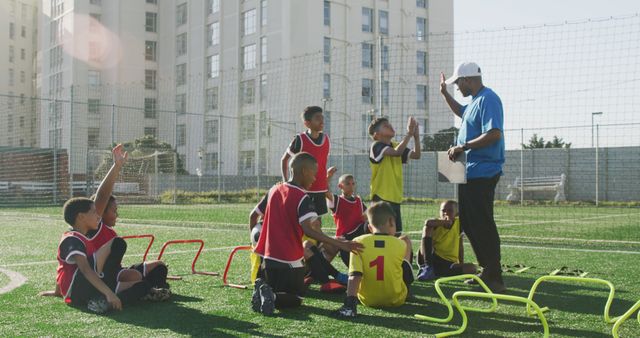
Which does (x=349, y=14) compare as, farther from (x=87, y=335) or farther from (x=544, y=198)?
(x=87, y=335)

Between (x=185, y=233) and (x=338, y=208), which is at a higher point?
(x=338, y=208)

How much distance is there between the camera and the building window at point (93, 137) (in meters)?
29.6

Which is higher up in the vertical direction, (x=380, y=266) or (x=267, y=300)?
(x=380, y=266)

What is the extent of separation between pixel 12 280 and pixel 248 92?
1612 inches

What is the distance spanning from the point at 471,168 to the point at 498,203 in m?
22.1

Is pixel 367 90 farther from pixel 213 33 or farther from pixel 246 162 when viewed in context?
pixel 213 33

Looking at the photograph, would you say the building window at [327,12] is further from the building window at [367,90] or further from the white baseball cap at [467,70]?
the white baseball cap at [467,70]

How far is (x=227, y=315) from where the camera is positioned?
500 centimetres

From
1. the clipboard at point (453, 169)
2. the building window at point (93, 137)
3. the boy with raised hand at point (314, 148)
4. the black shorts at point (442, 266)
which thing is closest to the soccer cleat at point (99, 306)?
the boy with raised hand at point (314, 148)

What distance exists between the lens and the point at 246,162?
38500 millimetres

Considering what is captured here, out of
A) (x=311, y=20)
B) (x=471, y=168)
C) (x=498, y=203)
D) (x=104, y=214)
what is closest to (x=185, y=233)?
→ (x=104, y=214)

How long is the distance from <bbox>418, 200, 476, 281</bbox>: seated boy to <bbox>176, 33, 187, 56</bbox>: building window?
53693 mm

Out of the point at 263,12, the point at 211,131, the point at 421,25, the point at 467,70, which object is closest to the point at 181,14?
the point at 263,12

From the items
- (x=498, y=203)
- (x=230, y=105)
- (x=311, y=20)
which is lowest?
(x=498, y=203)
